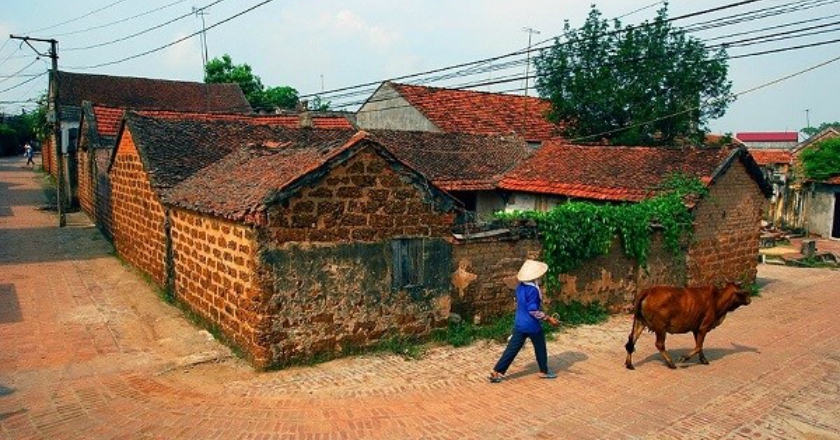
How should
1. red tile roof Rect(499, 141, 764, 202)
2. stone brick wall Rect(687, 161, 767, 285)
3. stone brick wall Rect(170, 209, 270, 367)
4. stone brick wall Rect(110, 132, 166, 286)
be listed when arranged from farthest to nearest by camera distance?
red tile roof Rect(499, 141, 764, 202) < stone brick wall Rect(687, 161, 767, 285) < stone brick wall Rect(110, 132, 166, 286) < stone brick wall Rect(170, 209, 270, 367)

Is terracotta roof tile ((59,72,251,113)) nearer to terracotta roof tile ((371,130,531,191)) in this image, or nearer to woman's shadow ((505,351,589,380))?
terracotta roof tile ((371,130,531,191))

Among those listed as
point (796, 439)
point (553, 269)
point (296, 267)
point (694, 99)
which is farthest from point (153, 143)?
point (694, 99)

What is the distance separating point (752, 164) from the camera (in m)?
14.7

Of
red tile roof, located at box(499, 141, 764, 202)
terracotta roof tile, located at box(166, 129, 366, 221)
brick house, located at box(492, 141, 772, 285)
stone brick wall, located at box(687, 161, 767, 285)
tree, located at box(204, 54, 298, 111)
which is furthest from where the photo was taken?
tree, located at box(204, 54, 298, 111)

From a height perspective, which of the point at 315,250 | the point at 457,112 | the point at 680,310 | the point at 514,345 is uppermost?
the point at 457,112

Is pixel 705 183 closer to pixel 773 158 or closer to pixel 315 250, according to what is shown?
pixel 315 250

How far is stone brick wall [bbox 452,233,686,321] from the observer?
10312mm

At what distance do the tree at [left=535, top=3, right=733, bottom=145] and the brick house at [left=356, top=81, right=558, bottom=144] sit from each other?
2.67 meters

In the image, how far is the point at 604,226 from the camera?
1170cm

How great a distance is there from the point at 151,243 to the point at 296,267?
5827mm

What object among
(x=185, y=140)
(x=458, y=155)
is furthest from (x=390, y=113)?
(x=185, y=140)

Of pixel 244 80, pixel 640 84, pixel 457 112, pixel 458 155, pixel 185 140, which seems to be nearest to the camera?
pixel 185 140

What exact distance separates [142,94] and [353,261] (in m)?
36.7

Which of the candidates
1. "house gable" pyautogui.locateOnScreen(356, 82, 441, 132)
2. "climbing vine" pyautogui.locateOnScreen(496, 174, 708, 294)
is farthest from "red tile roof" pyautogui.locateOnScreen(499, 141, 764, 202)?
"house gable" pyautogui.locateOnScreen(356, 82, 441, 132)
